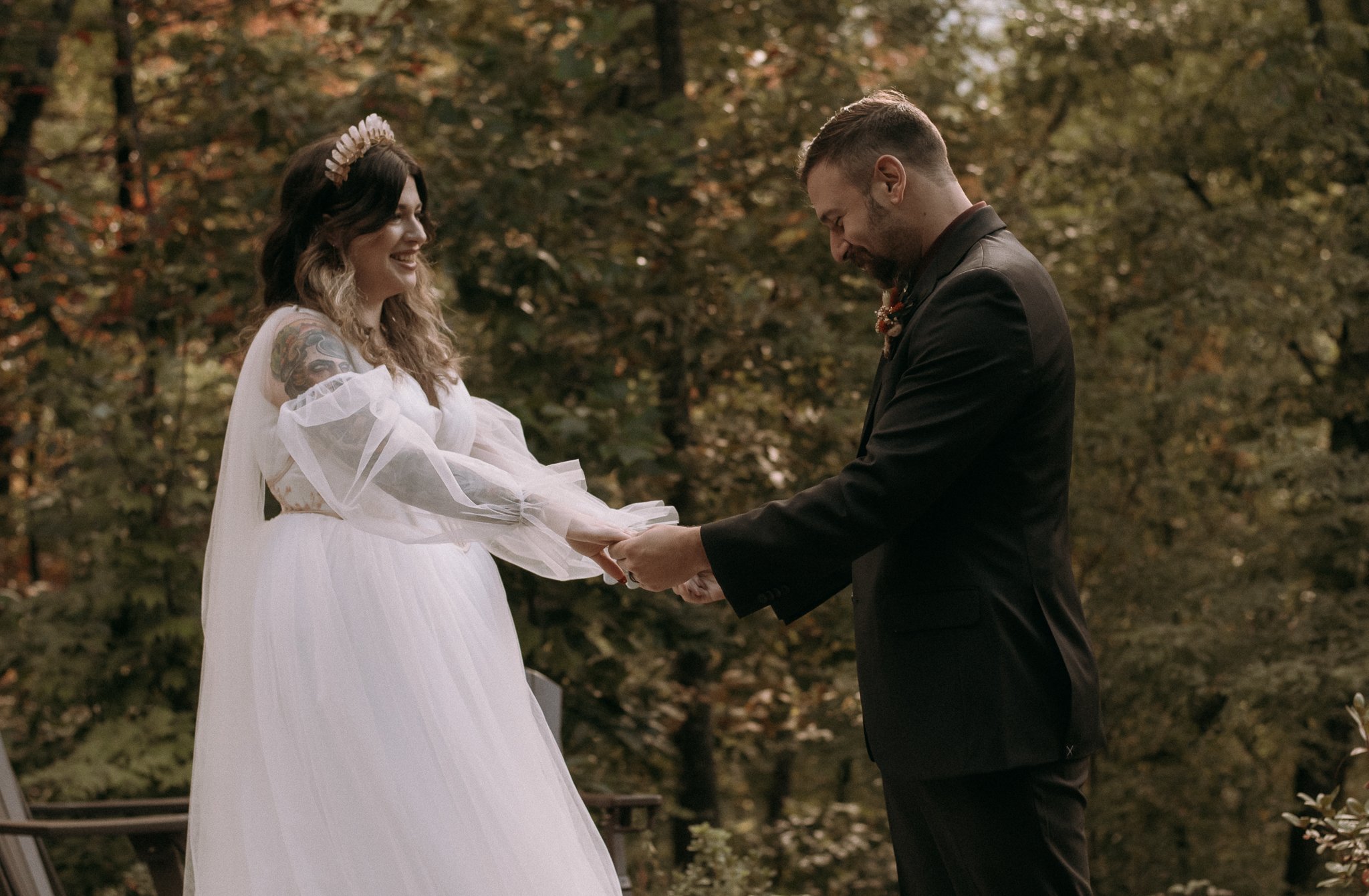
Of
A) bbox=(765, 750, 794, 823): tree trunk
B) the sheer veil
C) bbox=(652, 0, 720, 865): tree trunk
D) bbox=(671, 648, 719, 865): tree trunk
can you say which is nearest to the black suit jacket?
the sheer veil

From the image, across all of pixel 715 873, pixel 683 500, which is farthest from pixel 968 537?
pixel 683 500

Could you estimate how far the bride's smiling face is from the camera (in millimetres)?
2969

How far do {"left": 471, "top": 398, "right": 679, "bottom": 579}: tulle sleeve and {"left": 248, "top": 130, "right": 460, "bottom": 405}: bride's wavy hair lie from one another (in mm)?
378

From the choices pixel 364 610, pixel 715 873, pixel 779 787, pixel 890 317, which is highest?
pixel 890 317

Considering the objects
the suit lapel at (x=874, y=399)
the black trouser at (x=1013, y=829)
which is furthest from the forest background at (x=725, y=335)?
the black trouser at (x=1013, y=829)

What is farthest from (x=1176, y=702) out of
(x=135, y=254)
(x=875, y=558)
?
(x=135, y=254)

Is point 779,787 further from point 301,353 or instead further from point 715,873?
point 301,353

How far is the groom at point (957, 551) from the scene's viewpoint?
7.14 ft

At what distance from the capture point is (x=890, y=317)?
8.12 feet

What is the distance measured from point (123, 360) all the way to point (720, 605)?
3.04 meters

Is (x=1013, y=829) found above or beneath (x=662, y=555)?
beneath

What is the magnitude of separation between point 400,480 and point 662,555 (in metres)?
0.57

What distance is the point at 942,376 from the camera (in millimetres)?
2229

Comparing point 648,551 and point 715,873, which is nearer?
point 648,551
